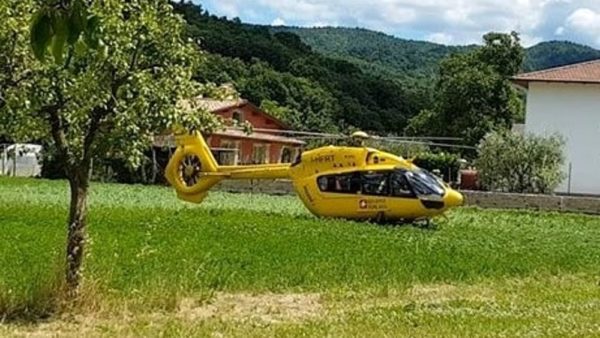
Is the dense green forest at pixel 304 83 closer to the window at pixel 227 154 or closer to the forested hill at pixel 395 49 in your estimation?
the window at pixel 227 154

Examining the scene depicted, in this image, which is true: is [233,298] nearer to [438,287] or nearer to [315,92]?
[438,287]

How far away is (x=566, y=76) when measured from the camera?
43.9 meters

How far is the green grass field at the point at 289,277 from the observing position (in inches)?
381

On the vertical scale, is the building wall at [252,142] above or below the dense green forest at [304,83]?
below

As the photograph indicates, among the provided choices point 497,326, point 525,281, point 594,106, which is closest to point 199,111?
point 497,326

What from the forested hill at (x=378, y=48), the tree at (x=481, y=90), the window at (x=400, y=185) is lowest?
the window at (x=400, y=185)

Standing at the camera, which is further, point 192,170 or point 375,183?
point 192,170

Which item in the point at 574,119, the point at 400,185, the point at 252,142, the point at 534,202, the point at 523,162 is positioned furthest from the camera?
the point at 252,142

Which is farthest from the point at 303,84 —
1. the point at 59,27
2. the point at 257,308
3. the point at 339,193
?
the point at 59,27

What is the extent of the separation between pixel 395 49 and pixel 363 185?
105m

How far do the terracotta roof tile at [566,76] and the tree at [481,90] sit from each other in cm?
1028

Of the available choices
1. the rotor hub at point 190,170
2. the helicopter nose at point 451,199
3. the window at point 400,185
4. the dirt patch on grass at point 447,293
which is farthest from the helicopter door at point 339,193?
the dirt patch on grass at point 447,293

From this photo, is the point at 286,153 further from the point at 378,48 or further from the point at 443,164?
the point at 378,48

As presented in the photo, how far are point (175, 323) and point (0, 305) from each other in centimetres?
174
